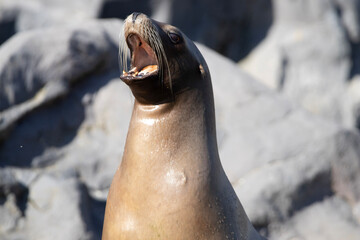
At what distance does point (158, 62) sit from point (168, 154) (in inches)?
17.4

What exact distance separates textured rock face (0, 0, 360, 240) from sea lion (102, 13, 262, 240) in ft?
4.31

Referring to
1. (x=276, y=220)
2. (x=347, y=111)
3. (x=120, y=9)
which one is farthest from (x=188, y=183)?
(x=347, y=111)

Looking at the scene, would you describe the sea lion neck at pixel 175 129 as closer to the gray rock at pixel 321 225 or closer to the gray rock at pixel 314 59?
the gray rock at pixel 321 225

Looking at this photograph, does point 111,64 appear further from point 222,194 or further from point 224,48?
point 224,48

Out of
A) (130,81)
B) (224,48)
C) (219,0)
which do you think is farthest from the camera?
(224,48)

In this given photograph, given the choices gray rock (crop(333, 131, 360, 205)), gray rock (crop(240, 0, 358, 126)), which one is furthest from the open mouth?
gray rock (crop(240, 0, 358, 126))

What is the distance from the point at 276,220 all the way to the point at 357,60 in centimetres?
449

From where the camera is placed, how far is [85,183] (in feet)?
13.6

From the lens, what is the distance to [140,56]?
2477mm

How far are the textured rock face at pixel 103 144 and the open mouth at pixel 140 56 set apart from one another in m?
1.56

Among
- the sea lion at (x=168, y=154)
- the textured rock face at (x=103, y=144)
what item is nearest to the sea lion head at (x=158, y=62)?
the sea lion at (x=168, y=154)

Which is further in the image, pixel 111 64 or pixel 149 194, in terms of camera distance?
pixel 111 64

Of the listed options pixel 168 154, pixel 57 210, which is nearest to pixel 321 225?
pixel 57 210

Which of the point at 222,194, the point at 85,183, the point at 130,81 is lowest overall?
the point at 85,183
